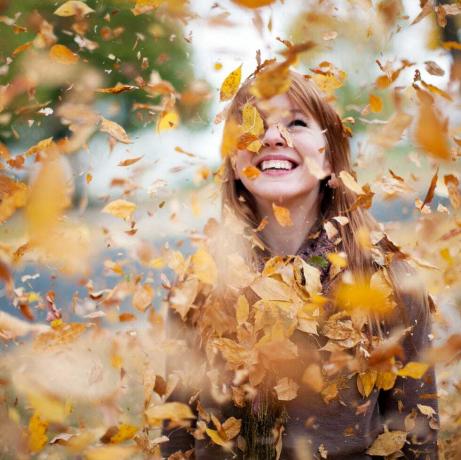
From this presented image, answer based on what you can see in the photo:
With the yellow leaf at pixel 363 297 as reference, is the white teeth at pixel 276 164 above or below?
above

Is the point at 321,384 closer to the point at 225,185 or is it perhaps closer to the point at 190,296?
the point at 190,296

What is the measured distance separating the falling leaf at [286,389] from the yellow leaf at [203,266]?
30 cm

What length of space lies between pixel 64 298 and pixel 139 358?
3.30 meters

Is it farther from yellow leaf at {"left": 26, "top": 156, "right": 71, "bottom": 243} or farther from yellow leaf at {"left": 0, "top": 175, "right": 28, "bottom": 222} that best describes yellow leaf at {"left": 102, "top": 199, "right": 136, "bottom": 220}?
yellow leaf at {"left": 26, "top": 156, "right": 71, "bottom": 243}

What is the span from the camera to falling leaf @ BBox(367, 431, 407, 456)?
4.66 ft

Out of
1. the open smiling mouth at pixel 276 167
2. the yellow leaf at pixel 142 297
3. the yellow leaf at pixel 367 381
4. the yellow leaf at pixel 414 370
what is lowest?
the yellow leaf at pixel 367 381

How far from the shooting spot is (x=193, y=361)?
1.51 meters

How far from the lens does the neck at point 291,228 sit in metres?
1.55

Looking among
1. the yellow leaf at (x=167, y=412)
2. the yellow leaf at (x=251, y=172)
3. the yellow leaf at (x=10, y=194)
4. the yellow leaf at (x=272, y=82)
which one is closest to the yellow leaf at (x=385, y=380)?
the yellow leaf at (x=167, y=412)

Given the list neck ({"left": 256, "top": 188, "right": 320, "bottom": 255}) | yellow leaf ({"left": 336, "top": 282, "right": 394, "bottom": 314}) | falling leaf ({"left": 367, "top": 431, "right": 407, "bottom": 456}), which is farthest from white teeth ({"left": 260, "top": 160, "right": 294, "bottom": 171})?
falling leaf ({"left": 367, "top": 431, "right": 407, "bottom": 456})

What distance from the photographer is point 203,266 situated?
4.23 ft

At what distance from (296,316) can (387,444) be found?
0.44m

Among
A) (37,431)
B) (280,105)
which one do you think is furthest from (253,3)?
(37,431)

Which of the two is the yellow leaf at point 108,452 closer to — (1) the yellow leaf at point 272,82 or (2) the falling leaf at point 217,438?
(2) the falling leaf at point 217,438
